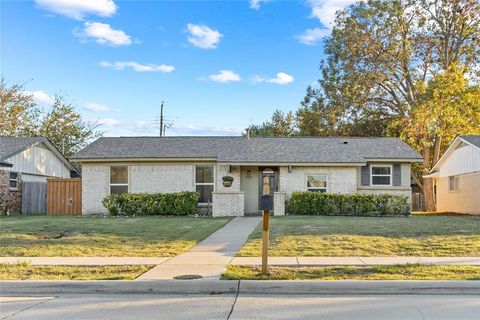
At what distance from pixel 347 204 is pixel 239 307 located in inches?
631

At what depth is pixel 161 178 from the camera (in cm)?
2420

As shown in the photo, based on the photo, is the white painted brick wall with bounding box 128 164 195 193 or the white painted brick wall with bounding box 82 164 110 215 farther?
the white painted brick wall with bounding box 82 164 110 215

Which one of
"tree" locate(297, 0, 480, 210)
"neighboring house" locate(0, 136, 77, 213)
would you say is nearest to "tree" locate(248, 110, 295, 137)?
"tree" locate(297, 0, 480, 210)

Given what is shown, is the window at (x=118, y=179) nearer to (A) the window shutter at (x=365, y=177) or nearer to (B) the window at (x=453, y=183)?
(A) the window shutter at (x=365, y=177)

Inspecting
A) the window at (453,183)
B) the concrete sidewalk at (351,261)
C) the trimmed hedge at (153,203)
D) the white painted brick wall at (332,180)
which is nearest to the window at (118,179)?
the trimmed hedge at (153,203)

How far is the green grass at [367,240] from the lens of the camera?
11.3 metres

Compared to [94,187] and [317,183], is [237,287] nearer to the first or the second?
[317,183]

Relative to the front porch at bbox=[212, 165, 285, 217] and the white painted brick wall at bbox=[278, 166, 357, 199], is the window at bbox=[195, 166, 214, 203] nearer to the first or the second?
the front porch at bbox=[212, 165, 285, 217]

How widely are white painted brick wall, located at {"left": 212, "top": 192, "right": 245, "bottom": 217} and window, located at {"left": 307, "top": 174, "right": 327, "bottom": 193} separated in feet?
11.8

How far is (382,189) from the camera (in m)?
23.9

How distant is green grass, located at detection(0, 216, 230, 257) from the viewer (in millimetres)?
11648

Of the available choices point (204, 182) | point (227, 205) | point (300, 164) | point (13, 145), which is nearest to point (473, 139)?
point (300, 164)

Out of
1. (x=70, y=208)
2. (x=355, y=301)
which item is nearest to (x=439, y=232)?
(x=355, y=301)

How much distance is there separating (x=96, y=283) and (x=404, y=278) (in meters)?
5.06
